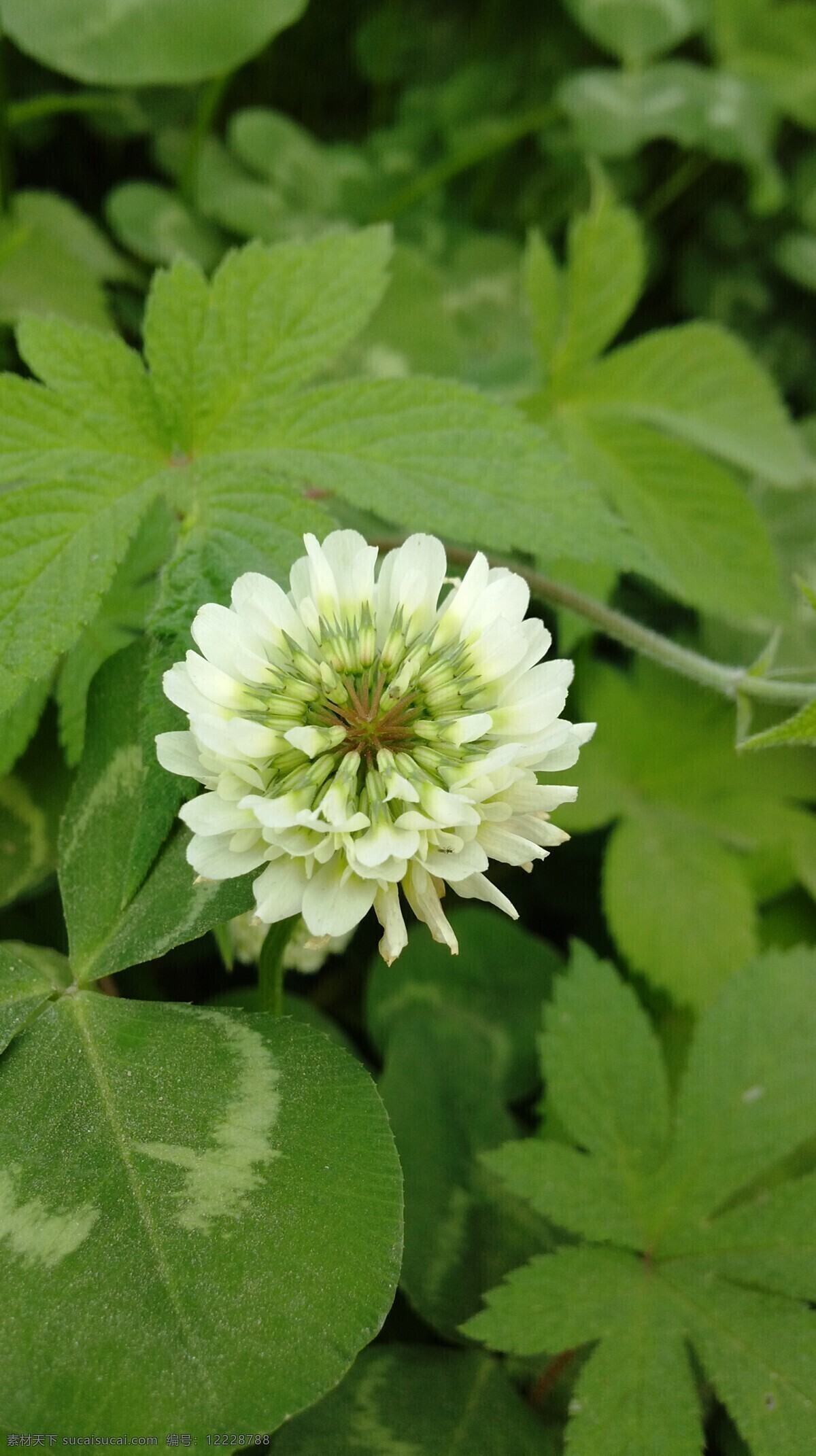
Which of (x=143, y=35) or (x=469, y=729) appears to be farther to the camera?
(x=143, y=35)

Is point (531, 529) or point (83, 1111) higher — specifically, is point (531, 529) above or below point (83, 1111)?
above

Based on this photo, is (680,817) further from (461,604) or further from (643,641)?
(461,604)

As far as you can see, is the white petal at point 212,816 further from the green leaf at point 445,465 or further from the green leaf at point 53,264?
the green leaf at point 53,264

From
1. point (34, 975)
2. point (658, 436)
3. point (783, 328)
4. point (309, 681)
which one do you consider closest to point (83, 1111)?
point (34, 975)

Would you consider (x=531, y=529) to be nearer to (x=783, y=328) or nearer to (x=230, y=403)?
(x=230, y=403)

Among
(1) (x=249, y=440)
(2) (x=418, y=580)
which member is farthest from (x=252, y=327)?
(2) (x=418, y=580)

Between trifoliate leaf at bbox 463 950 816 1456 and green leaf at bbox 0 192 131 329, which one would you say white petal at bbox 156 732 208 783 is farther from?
green leaf at bbox 0 192 131 329
